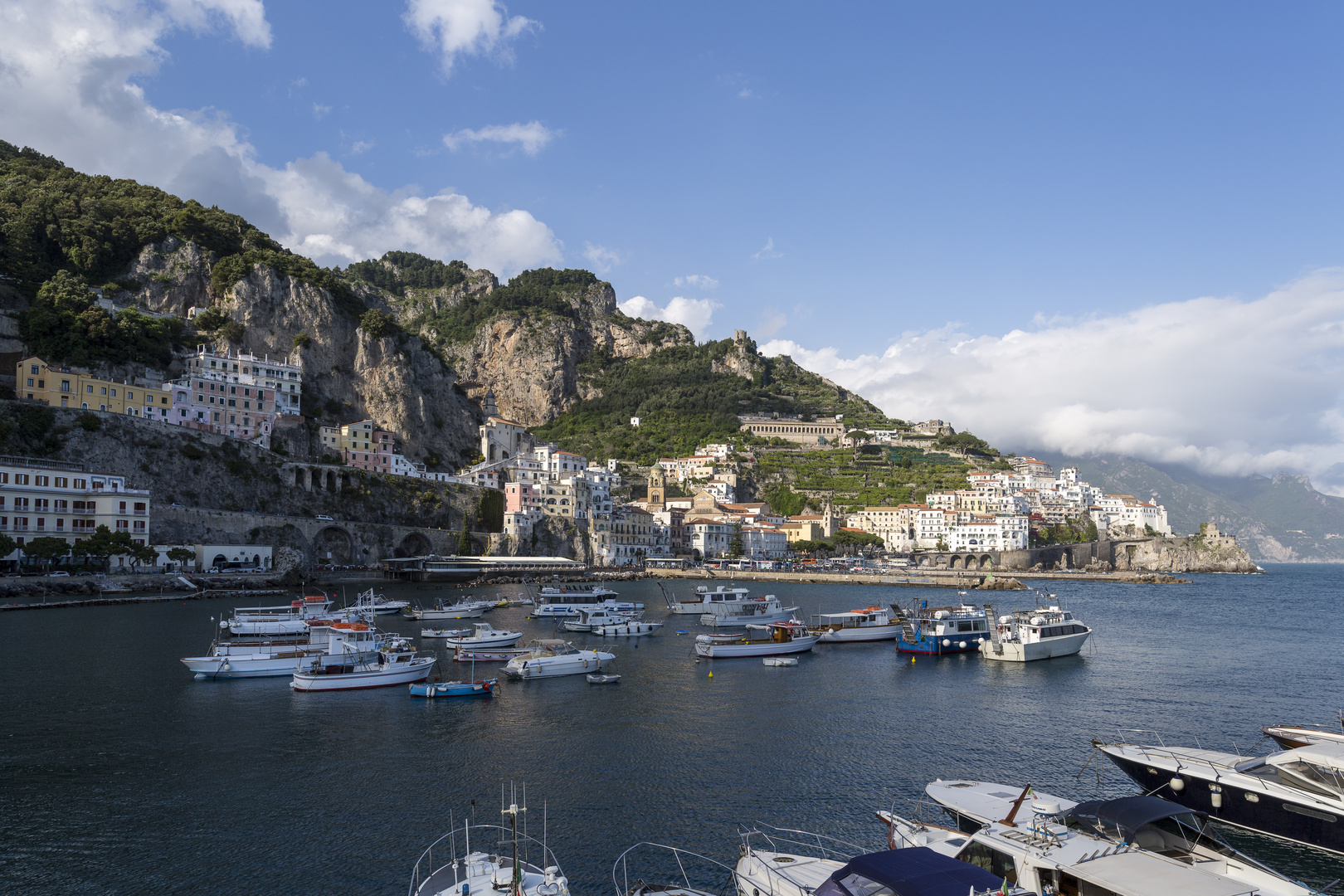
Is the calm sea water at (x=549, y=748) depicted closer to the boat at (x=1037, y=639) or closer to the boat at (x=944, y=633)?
the boat at (x=1037, y=639)


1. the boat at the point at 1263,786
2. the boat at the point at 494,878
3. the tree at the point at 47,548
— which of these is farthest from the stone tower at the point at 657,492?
the boat at the point at 494,878

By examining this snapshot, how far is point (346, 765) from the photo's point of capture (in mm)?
19422

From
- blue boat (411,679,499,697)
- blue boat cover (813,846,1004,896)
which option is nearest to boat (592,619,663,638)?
blue boat (411,679,499,697)

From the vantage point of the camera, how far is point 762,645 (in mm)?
37812

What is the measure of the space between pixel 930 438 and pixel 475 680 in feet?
498

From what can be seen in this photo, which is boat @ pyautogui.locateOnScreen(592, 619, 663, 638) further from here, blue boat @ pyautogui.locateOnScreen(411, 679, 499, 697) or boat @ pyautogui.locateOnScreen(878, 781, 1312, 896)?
boat @ pyautogui.locateOnScreen(878, 781, 1312, 896)

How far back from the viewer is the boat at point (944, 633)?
3947cm

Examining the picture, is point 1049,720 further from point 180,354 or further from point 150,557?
point 180,354

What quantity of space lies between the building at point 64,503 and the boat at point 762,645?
45.2 m

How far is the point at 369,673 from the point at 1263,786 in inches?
1073

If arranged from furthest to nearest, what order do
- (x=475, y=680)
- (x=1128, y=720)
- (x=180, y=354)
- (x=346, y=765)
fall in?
(x=180, y=354) → (x=475, y=680) → (x=1128, y=720) → (x=346, y=765)

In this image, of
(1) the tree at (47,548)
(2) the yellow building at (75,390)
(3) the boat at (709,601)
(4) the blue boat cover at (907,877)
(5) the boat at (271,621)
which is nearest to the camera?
(4) the blue boat cover at (907,877)

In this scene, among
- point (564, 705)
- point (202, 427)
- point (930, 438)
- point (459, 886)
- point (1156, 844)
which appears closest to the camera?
point (459, 886)

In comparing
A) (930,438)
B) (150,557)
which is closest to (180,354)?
(150,557)
